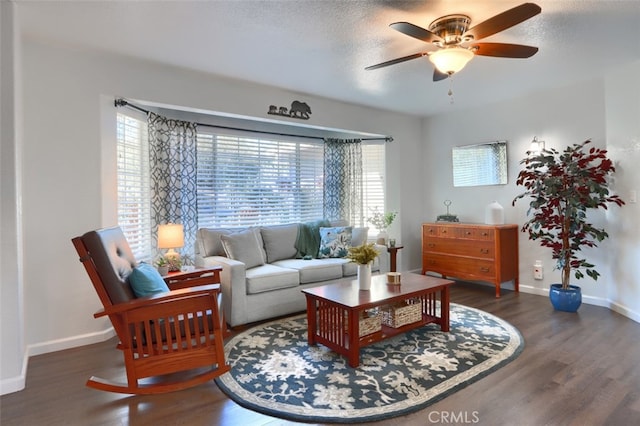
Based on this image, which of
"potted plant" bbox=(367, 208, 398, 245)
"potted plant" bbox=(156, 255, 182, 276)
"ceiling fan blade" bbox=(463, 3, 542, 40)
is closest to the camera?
"ceiling fan blade" bbox=(463, 3, 542, 40)

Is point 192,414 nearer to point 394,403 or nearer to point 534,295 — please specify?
point 394,403

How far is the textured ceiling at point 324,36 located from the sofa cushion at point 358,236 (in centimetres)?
180

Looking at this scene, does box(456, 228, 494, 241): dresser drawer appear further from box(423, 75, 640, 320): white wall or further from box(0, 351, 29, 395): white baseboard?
box(0, 351, 29, 395): white baseboard

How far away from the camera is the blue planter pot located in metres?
3.63

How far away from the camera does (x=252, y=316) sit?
336 cm

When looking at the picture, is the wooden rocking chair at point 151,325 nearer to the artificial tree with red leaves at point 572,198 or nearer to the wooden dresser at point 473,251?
the wooden dresser at point 473,251

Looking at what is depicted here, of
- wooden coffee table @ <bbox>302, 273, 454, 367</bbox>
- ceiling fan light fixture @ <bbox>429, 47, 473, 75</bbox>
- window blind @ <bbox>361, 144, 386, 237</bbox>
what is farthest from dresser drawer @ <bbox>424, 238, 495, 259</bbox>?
ceiling fan light fixture @ <bbox>429, 47, 473, 75</bbox>

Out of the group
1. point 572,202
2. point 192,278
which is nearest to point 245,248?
point 192,278

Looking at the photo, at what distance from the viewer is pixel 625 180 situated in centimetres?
351

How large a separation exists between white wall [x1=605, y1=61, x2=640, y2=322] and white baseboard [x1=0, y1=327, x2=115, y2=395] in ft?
16.4

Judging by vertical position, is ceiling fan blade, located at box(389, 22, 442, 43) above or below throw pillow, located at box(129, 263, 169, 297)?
above

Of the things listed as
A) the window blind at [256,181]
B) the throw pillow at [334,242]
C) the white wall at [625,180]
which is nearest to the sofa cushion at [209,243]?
the window blind at [256,181]

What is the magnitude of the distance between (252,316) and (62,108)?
8.03ft

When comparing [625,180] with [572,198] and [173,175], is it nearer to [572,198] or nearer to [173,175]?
[572,198]
